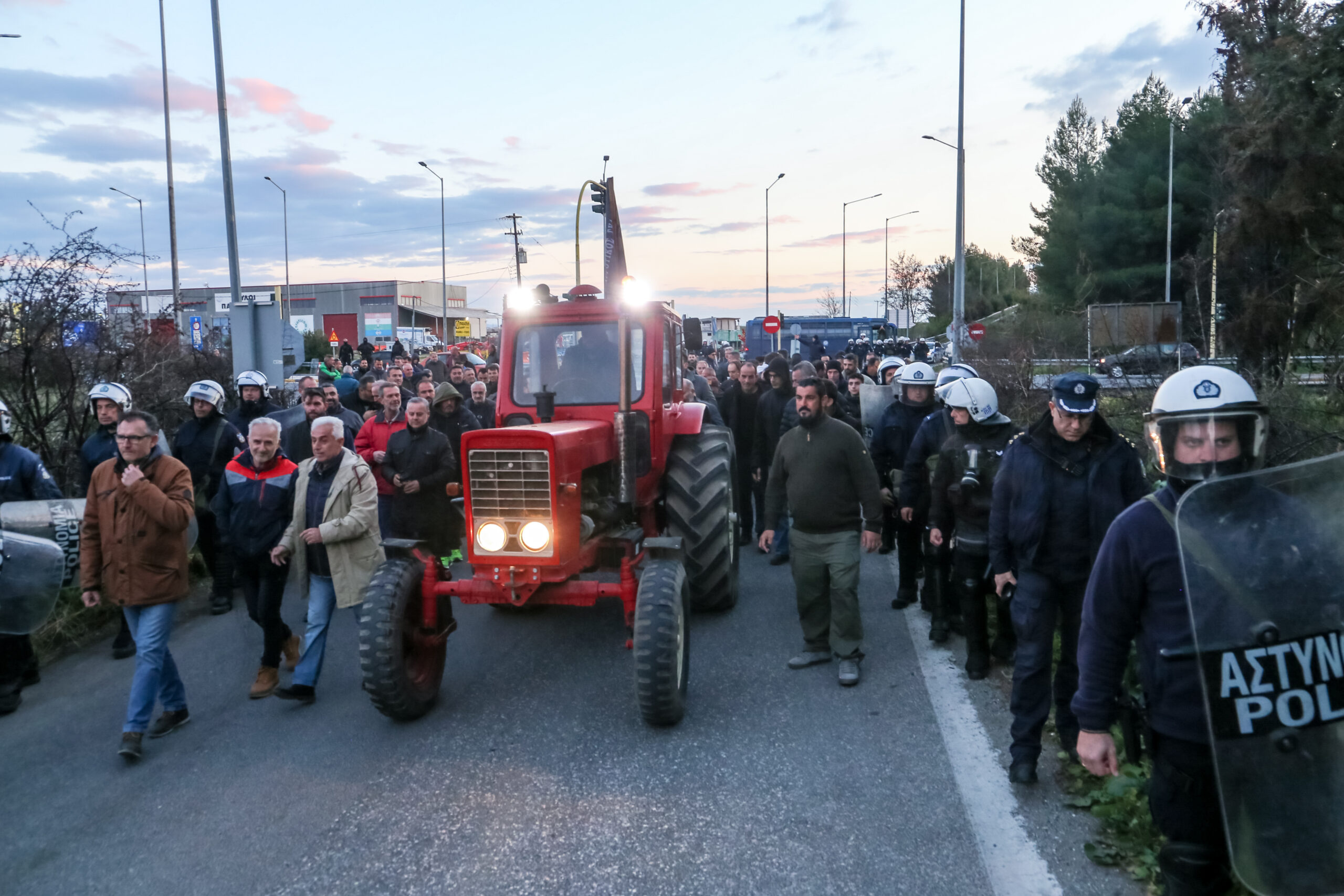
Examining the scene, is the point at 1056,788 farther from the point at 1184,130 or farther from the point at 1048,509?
the point at 1184,130

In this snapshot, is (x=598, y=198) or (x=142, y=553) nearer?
(x=142, y=553)

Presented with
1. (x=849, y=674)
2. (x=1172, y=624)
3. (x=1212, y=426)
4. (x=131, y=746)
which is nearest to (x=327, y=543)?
(x=131, y=746)

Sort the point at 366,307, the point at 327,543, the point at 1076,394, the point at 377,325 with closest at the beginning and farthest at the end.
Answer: the point at 1076,394
the point at 327,543
the point at 377,325
the point at 366,307

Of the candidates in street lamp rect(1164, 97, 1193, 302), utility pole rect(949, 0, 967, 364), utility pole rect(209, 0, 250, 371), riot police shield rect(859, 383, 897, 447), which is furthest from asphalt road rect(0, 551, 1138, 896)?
street lamp rect(1164, 97, 1193, 302)

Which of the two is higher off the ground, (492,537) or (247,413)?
(247,413)

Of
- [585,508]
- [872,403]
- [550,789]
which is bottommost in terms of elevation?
[550,789]

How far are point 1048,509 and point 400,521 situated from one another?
16.0 feet

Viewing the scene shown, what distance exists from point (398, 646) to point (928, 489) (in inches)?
151

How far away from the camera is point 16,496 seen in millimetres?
6305

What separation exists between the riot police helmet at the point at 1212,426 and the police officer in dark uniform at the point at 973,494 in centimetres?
308

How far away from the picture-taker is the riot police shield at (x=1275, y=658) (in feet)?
7.45

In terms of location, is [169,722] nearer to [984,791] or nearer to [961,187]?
[984,791]

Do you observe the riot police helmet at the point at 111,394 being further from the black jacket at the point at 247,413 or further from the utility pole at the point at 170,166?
the utility pole at the point at 170,166

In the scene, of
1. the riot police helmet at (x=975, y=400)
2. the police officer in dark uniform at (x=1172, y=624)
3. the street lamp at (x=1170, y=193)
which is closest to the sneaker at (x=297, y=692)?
the riot police helmet at (x=975, y=400)
